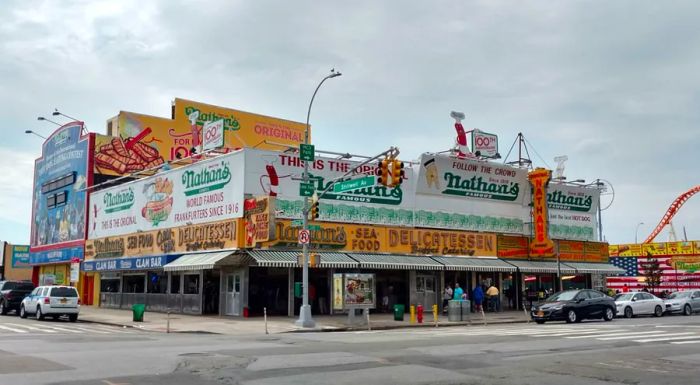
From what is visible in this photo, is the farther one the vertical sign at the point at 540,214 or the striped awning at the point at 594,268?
the striped awning at the point at 594,268

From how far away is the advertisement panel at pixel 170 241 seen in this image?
34031mm

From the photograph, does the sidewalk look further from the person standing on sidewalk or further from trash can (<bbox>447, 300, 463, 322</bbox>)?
the person standing on sidewalk

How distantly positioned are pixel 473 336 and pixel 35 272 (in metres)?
49.8

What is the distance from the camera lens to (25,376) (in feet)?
39.0

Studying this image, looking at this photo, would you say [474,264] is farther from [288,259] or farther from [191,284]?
[191,284]

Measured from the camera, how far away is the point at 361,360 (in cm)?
1427

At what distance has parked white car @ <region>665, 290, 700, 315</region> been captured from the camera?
129 ft

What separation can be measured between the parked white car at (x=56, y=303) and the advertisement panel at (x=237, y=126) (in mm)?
28832

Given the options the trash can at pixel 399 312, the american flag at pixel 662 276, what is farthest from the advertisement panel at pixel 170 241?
the american flag at pixel 662 276

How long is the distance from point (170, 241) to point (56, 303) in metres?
8.25

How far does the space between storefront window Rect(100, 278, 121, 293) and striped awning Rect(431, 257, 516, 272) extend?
2075 centimetres

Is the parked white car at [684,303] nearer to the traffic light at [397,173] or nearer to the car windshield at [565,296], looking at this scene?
the car windshield at [565,296]

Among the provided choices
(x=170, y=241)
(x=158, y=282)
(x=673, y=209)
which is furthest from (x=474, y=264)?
(x=673, y=209)

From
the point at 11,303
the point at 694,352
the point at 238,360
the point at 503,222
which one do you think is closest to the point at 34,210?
the point at 11,303
